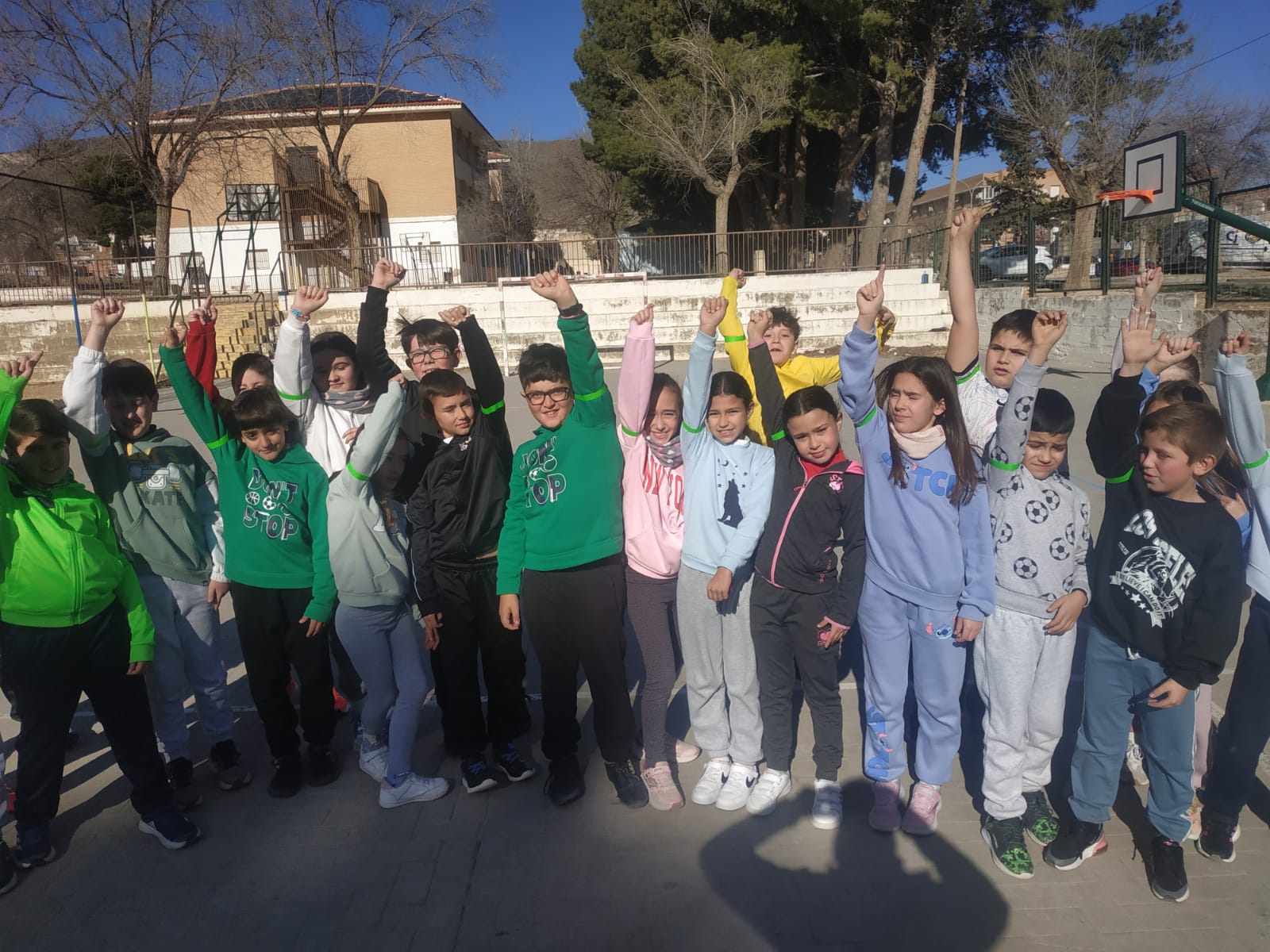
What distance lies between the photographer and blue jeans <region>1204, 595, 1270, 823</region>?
2645 mm

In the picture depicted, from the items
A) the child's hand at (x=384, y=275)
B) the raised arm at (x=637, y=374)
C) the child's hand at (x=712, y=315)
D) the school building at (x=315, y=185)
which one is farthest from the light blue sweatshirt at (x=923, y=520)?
the school building at (x=315, y=185)

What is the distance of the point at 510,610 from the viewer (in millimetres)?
3062

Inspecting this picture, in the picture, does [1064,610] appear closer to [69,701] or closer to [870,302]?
[870,302]

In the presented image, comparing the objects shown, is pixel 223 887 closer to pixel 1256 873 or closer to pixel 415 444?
pixel 415 444

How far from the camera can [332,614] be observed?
3209mm

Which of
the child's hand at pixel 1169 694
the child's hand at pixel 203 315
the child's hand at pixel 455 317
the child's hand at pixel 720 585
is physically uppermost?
the child's hand at pixel 203 315

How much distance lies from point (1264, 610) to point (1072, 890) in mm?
1068

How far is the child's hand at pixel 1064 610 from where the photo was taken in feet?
8.91

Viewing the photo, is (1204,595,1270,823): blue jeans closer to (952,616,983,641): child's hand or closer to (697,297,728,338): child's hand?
(952,616,983,641): child's hand

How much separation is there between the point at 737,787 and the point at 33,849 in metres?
2.49

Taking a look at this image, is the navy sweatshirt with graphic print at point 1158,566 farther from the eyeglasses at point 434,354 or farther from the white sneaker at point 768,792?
the eyeglasses at point 434,354

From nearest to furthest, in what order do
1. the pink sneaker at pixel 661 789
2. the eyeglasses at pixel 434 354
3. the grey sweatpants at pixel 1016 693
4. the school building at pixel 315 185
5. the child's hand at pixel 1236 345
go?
the child's hand at pixel 1236 345
the grey sweatpants at pixel 1016 693
the pink sneaker at pixel 661 789
the eyeglasses at pixel 434 354
the school building at pixel 315 185

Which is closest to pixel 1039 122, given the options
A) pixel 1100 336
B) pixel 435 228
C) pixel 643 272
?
pixel 643 272

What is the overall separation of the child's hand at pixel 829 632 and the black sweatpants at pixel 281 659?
187 centimetres
